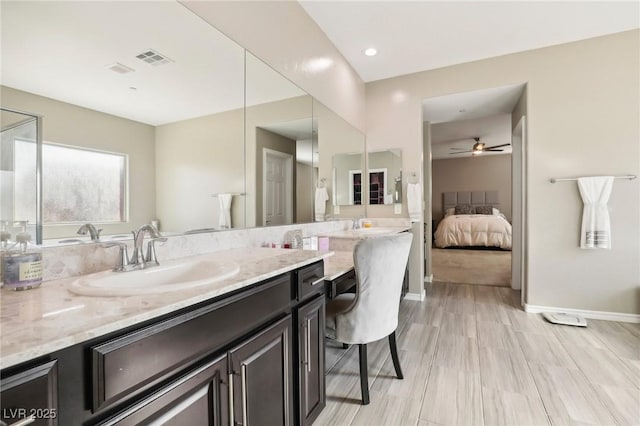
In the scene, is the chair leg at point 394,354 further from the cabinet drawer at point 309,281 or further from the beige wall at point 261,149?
the beige wall at point 261,149

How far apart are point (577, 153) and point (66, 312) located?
13.1 ft

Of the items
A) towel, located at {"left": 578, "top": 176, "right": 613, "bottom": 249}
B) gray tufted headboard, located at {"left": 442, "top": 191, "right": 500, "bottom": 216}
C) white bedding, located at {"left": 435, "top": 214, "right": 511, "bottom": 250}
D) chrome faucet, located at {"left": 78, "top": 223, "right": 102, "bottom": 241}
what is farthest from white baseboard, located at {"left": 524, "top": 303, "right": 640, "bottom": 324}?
gray tufted headboard, located at {"left": 442, "top": 191, "right": 500, "bottom": 216}

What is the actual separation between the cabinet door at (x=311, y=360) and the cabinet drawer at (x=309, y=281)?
47 mm

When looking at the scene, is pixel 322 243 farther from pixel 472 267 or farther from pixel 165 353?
pixel 472 267

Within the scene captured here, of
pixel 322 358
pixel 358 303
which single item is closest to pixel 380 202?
pixel 358 303

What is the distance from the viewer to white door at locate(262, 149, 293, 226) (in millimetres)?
2049

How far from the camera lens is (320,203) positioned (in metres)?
2.90

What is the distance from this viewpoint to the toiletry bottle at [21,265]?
2.62 ft

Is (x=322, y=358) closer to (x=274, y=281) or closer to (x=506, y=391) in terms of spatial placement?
(x=274, y=281)

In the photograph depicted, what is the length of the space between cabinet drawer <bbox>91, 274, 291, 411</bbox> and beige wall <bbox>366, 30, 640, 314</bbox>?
3.27 metres

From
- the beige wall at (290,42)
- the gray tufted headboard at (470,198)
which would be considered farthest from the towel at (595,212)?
the gray tufted headboard at (470,198)

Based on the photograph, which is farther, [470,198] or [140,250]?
[470,198]

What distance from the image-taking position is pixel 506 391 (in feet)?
5.73

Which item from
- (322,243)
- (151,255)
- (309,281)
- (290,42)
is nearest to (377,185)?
(322,243)
